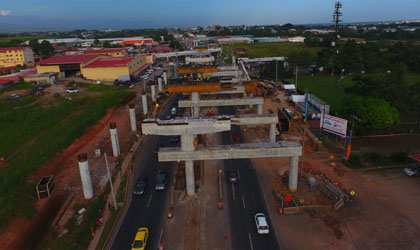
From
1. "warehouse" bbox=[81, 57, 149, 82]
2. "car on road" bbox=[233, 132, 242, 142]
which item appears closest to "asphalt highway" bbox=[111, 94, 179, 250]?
"car on road" bbox=[233, 132, 242, 142]

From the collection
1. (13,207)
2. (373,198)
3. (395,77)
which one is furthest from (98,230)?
(395,77)

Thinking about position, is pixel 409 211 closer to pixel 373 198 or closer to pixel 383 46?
pixel 373 198

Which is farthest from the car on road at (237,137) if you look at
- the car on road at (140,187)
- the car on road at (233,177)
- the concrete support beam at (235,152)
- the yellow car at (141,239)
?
the yellow car at (141,239)

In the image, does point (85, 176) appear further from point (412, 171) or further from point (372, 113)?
point (372, 113)

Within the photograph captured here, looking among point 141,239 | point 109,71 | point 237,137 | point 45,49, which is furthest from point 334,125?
point 45,49

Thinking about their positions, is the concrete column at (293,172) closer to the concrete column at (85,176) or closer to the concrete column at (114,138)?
the concrete column at (85,176)

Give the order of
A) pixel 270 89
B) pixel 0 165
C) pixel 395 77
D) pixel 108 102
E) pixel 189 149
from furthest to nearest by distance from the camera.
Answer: pixel 270 89 < pixel 108 102 < pixel 395 77 < pixel 0 165 < pixel 189 149

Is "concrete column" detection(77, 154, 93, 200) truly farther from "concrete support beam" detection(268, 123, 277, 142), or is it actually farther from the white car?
"concrete support beam" detection(268, 123, 277, 142)
